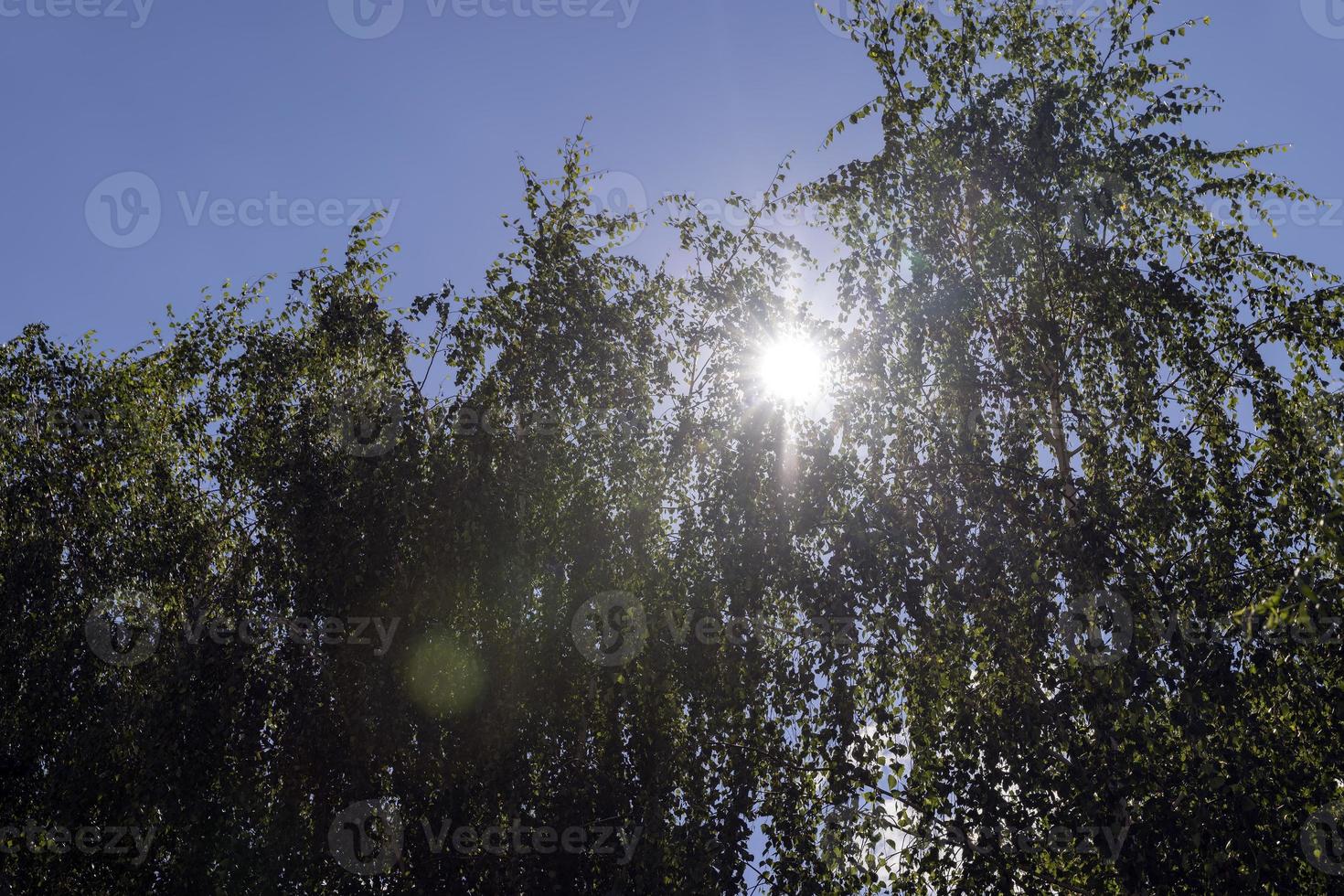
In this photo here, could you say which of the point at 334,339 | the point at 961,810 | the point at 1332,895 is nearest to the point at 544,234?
the point at 334,339

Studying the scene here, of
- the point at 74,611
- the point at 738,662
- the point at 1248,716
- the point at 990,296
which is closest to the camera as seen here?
the point at 1248,716

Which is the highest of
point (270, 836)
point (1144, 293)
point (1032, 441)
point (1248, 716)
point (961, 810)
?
point (1144, 293)

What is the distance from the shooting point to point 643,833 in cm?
888

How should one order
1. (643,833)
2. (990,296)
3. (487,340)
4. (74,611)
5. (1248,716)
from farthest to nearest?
(74,611), (487,340), (990,296), (643,833), (1248,716)

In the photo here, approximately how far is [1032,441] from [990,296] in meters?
1.61

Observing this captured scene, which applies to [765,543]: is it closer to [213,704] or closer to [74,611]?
[213,704]

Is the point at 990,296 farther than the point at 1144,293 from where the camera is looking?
Yes

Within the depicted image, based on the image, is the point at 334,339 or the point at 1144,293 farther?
the point at 334,339

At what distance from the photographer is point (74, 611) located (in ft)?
46.0

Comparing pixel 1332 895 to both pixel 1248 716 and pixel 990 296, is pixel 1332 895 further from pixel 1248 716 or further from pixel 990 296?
pixel 990 296

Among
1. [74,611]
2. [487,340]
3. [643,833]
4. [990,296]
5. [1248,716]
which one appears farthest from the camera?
A: [74,611]

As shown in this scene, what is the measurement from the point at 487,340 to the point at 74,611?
7146 mm

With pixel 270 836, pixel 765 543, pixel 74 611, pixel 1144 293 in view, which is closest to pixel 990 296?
pixel 1144 293

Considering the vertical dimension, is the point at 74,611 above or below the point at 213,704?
above
